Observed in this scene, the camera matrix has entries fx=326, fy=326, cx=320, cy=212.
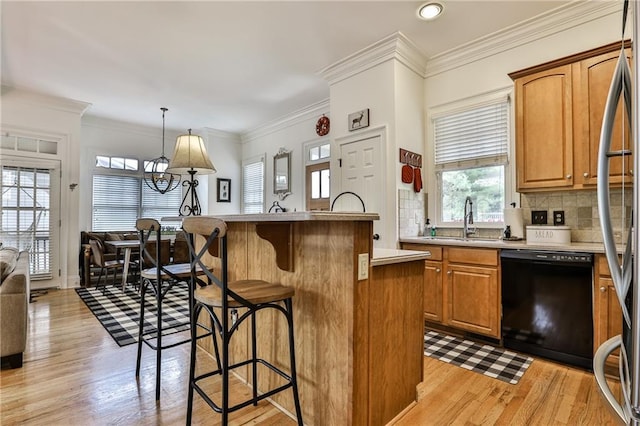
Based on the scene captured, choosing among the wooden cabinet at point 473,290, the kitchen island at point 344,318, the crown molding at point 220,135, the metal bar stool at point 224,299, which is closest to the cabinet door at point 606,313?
the wooden cabinet at point 473,290

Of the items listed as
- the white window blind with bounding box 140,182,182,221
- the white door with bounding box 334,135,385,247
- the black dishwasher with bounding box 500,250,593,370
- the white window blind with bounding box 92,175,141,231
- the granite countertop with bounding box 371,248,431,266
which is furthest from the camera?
the white window blind with bounding box 140,182,182,221

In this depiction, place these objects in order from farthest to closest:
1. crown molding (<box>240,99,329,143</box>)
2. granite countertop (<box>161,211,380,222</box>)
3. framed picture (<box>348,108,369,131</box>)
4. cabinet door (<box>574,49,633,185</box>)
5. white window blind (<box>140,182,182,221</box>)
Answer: white window blind (<box>140,182,182,221</box>)
crown molding (<box>240,99,329,143</box>)
framed picture (<box>348,108,369,131</box>)
cabinet door (<box>574,49,633,185</box>)
granite countertop (<box>161,211,380,222</box>)

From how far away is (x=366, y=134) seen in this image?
3.74 m

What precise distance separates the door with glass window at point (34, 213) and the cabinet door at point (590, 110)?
22.0 ft

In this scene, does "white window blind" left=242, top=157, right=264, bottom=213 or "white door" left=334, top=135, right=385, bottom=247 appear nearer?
"white door" left=334, top=135, right=385, bottom=247

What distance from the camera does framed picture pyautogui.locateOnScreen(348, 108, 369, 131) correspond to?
12.2ft

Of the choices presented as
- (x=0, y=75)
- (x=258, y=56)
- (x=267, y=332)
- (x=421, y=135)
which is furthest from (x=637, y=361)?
(x=0, y=75)

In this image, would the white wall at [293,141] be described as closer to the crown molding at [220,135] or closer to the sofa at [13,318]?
the crown molding at [220,135]

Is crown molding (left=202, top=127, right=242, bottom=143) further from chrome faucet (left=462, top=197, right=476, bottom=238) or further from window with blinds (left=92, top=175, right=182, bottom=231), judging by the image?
chrome faucet (left=462, top=197, right=476, bottom=238)

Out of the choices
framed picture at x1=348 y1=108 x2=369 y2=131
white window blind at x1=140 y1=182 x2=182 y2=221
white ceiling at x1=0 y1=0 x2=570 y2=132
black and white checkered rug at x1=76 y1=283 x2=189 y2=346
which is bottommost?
black and white checkered rug at x1=76 y1=283 x2=189 y2=346

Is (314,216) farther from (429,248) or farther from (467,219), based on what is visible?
(467,219)

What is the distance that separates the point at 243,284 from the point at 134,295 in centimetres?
371

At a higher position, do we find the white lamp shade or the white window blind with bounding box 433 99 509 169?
the white window blind with bounding box 433 99 509 169

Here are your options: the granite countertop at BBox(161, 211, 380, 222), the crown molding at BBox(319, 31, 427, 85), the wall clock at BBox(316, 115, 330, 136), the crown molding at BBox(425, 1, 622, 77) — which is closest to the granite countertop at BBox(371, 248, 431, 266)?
the granite countertop at BBox(161, 211, 380, 222)
